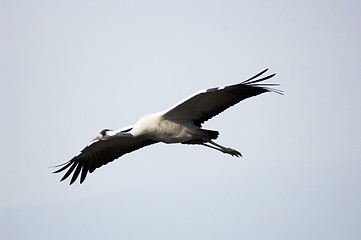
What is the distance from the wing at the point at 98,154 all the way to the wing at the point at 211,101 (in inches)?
73.7

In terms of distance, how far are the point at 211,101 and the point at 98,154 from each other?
11.4 feet

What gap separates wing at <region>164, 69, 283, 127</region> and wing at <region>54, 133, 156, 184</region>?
187 centimetres

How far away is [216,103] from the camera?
605 inches

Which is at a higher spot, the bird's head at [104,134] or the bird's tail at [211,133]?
the bird's tail at [211,133]

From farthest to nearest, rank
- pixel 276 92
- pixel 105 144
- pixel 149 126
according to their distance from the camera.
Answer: pixel 105 144, pixel 149 126, pixel 276 92

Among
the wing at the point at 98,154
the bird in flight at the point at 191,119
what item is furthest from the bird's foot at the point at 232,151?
the wing at the point at 98,154

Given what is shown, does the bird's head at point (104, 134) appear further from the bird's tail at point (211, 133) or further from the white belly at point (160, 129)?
the bird's tail at point (211, 133)

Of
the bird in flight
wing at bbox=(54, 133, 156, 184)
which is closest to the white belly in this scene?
the bird in flight

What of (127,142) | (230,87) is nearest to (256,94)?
(230,87)

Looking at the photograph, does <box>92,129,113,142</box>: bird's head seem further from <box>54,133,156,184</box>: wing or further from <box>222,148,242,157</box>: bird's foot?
<box>222,148,242,157</box>: bird's foot

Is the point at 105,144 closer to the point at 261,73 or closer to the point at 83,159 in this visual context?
the point at 83,159

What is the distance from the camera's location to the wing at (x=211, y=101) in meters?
14.4

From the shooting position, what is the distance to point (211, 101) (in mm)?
15234

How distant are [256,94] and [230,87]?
0.55m
